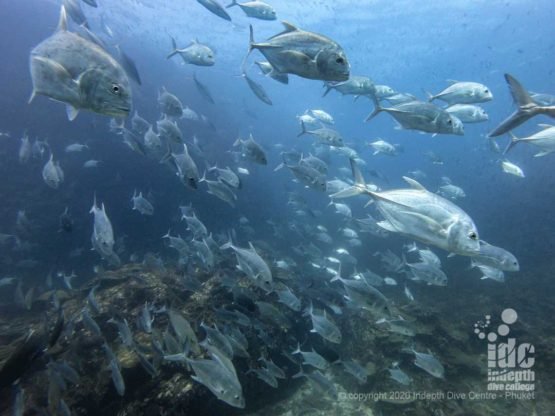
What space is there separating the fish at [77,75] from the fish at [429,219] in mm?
2683

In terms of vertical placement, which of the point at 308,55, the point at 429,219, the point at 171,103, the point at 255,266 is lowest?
the point at 255,266

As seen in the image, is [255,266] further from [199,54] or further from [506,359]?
[506,359]

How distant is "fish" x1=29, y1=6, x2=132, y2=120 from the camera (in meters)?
2.63

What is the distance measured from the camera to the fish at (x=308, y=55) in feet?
11.7

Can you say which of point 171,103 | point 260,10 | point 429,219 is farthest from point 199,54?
point 429,219

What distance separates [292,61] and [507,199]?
34.0 metres

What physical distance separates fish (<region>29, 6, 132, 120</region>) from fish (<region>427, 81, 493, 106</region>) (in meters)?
6.06

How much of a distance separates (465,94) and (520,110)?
14.8ft

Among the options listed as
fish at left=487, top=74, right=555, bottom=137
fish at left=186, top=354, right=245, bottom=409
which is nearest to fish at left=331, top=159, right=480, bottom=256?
fish at left=487, top=74, right=555, bottom=137

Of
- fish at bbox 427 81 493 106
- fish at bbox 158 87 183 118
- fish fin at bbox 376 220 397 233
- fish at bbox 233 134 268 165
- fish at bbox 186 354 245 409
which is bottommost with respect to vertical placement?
fish at bbox 186 354 245 409

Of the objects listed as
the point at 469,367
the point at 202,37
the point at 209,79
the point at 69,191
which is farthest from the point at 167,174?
the point at 202,37

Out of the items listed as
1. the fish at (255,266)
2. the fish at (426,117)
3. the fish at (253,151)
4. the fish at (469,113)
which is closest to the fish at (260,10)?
the fish at (253,151)

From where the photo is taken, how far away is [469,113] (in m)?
6.96

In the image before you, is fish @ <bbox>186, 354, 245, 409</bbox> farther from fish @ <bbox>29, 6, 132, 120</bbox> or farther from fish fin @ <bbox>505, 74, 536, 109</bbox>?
fish fin @ <bbox>505, 74, 536, 109</bbox>
